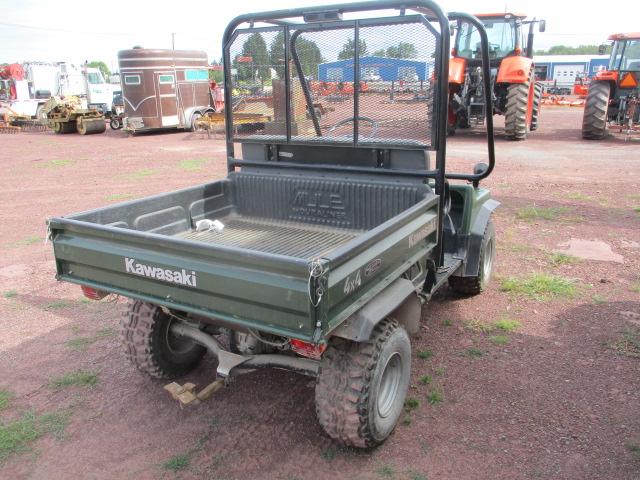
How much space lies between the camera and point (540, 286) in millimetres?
4918

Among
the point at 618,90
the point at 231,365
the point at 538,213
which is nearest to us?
the point at 231,365

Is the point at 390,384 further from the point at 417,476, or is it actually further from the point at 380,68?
the point at 380,68

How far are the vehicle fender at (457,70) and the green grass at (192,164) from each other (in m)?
5.86

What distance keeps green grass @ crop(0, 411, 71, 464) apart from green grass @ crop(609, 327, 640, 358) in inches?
142

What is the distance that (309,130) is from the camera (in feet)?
13.8

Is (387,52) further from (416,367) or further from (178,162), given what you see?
(178,162)

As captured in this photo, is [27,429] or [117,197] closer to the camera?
[27,429]

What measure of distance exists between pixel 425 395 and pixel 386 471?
0.73 meters

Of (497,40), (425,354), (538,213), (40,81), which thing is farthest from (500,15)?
(40,81)

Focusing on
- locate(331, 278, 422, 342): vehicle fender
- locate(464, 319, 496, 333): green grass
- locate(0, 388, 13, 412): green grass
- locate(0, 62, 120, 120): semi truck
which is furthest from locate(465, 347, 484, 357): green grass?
locate(0, 62, 120, 120): semi truck

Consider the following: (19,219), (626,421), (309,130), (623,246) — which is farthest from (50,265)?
(623,246)

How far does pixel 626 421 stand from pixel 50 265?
5278mm

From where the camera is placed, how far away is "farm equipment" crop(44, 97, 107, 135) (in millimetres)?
19453

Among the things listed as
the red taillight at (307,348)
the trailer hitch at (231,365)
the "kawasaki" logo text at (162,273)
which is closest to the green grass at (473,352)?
the trailer hitch at (231,365)
